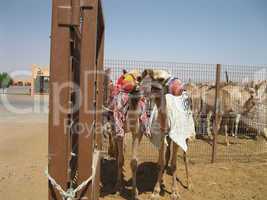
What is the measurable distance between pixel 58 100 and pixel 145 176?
4610 millimetres

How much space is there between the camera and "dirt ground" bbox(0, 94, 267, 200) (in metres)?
5.00

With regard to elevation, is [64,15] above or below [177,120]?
above

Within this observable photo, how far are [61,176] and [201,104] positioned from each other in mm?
9449

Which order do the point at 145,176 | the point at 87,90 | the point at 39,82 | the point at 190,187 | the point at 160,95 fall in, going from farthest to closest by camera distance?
the point at 39,82, the point at 145,176, the point at 190,187, the point at 160,95, the point at 87,90

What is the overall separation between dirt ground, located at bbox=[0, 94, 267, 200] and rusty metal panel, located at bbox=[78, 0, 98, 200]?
9.16 ft

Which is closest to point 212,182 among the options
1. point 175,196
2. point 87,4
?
point 175,196

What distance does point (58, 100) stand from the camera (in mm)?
1880

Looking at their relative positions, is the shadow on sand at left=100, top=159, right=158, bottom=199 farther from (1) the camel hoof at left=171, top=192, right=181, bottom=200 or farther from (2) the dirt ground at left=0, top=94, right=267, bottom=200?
(1) the camel hoof at left=171, top=192, right=181, bottom=200

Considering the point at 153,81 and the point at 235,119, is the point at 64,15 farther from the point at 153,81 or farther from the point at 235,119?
the point at 235,119

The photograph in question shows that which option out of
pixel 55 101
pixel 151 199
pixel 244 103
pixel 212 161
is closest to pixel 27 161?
pixel 151 199

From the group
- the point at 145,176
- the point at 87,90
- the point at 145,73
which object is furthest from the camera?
the point at 145,176

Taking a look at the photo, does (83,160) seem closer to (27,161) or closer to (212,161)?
(27,161)

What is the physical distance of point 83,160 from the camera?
208 centimetres

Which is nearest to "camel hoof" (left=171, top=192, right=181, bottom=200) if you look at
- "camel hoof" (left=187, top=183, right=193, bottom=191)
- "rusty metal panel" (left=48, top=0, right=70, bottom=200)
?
"camel hoof" (left=187, top=183, right=193, bottom=191)
